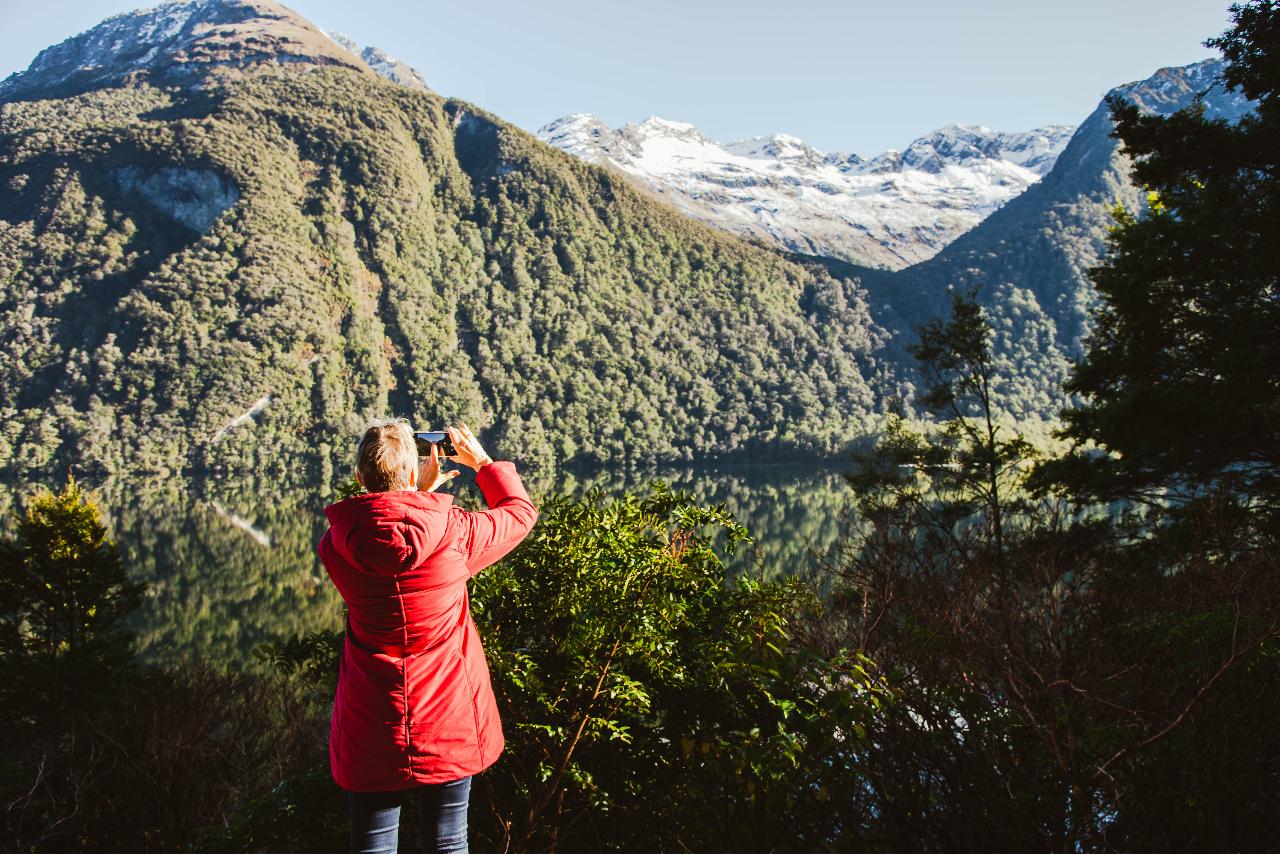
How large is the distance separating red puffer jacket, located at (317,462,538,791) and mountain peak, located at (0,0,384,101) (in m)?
195

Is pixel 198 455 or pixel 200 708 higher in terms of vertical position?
pixel 200 708

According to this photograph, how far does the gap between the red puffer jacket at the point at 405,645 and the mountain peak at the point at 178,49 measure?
195110 millimetres

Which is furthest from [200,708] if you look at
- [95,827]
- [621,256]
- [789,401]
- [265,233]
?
[621,256]

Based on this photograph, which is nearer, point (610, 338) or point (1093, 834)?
point (1093, 834)

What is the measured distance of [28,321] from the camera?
103 meters

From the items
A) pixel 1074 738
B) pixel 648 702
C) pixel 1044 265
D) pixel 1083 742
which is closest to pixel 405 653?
pixel 648 702

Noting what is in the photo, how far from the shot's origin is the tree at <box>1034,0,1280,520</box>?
6891 millimetres

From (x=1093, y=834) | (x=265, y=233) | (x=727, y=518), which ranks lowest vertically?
(x=1093, y=834)

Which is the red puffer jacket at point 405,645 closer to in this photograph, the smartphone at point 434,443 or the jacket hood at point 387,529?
the jacket hood at point 387,529

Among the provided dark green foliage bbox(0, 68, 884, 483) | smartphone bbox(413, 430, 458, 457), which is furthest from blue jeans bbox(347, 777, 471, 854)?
dark green foliage bbox(0, 68, 884, 483)

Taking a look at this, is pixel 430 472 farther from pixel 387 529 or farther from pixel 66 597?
pixel 66 597

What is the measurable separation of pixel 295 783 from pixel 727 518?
2.00 metres

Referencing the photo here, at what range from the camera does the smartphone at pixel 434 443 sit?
79.4 inches

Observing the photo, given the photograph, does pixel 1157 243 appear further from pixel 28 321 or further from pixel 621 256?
pixel 621 256
